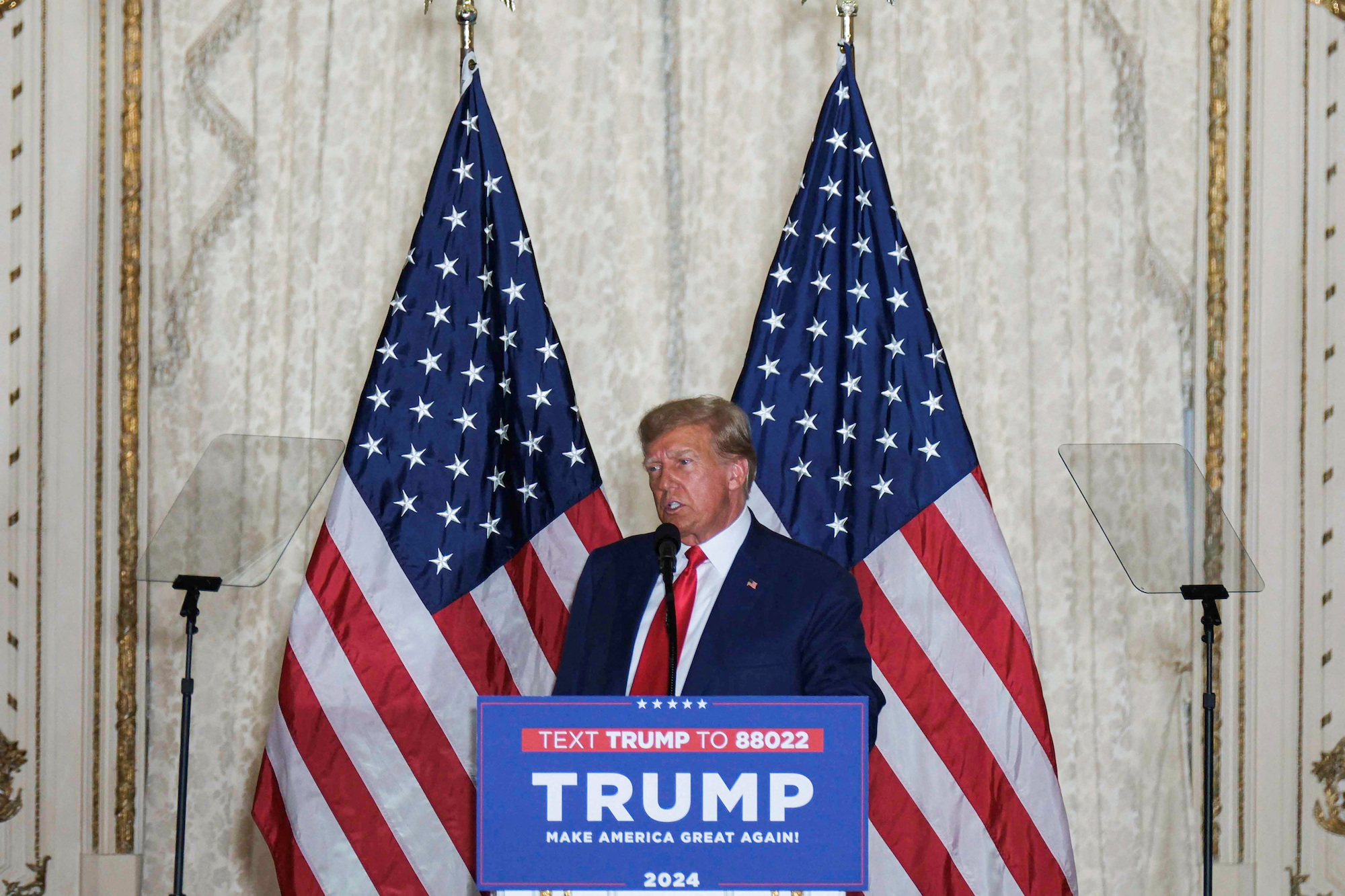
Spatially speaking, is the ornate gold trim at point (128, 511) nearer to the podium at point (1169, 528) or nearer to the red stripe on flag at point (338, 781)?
the red stripe on flag at point (338, 781)

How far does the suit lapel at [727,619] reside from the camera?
8.68ft

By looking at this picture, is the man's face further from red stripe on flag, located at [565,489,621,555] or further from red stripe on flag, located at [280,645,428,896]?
red stripe on flag, located at [280,645,428,896]

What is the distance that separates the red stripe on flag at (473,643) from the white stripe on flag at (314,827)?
43 cm

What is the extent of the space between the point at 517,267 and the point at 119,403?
1.15 metres

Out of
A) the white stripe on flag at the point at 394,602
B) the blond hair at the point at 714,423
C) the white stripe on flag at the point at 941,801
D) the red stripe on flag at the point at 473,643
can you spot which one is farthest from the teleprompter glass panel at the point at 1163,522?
the white stripe on flag at the point at 394,602

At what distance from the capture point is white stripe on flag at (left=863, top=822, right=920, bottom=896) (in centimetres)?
334

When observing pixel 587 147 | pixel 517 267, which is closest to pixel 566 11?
pixel 587 147

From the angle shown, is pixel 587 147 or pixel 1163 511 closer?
pixel 1163 511

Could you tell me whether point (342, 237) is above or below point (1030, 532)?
above

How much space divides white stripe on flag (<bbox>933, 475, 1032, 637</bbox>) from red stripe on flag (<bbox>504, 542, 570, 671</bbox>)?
0.96 metres

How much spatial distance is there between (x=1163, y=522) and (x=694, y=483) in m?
1.22

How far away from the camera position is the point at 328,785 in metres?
3.30

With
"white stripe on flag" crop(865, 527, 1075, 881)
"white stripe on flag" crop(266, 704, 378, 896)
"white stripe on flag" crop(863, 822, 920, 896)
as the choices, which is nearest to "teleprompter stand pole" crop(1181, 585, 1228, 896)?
"white stripe on flag" crop(865, 527, 1075, 881)

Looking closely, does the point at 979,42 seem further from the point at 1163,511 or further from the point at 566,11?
the point at 1163,511
